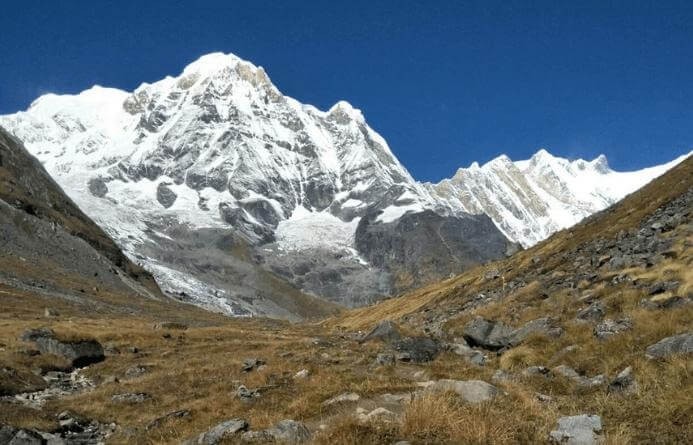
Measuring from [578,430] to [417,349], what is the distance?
16.7 meters

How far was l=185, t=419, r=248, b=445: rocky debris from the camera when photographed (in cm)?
1353

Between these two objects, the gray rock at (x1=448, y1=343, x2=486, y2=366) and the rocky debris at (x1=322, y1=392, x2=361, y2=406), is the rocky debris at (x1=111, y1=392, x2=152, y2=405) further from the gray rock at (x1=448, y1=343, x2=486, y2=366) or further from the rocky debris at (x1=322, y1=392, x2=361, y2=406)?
the gray rock at (x1=448, y1=343, x2=486, y2=366)

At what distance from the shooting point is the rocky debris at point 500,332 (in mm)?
25062

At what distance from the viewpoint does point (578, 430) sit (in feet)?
36.1

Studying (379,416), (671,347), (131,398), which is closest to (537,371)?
(671,347)

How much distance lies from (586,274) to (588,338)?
58.5ft

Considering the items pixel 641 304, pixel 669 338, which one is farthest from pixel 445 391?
pixel 641 304

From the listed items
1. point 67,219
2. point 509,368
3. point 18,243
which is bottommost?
point 509,368

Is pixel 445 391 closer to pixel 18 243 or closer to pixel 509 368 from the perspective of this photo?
pixel 509 368

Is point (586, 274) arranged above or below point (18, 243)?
below

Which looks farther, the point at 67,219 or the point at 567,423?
the point at 67,219

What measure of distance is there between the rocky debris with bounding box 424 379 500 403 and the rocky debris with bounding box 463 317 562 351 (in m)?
11.0

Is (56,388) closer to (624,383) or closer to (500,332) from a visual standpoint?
(500,332)

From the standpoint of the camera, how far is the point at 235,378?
26.6 m
